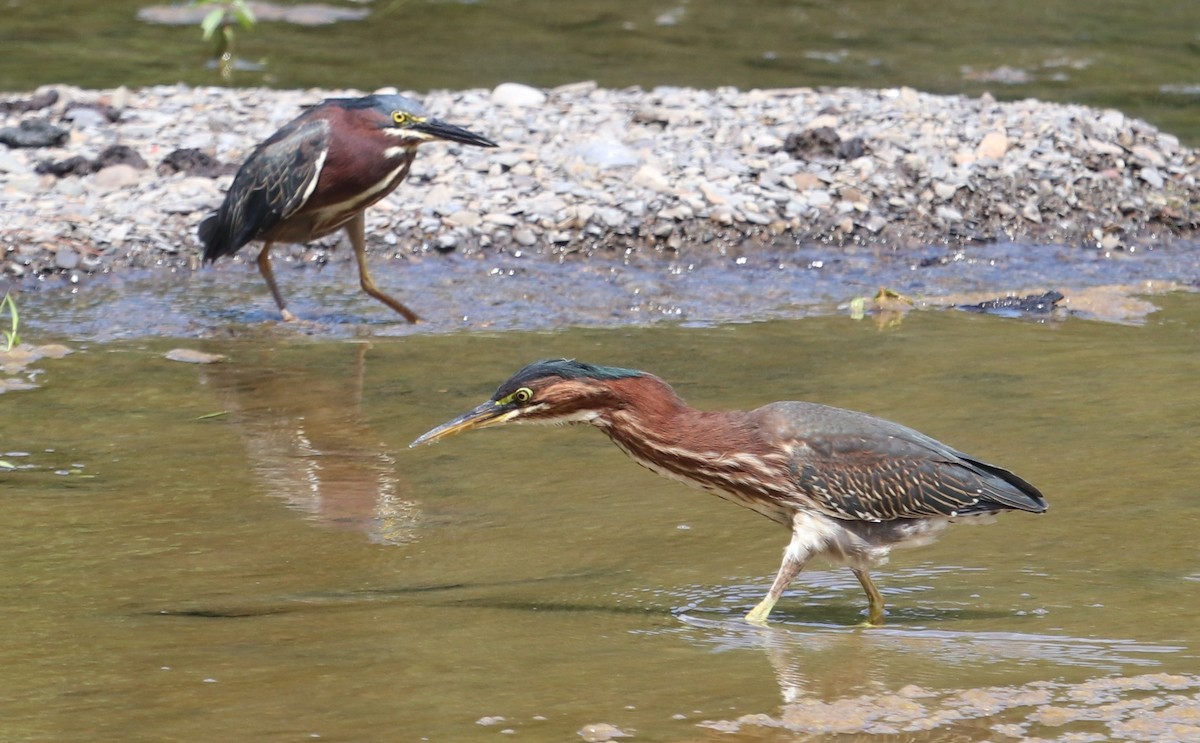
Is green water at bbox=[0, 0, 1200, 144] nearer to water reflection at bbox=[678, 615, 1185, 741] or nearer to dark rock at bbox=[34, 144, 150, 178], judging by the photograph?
dark rock at bbox=[34, 144, 150, 178]

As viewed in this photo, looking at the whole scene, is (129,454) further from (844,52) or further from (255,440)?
(844,52)

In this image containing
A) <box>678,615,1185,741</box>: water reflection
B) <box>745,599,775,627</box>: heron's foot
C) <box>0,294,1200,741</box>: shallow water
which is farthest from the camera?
<box>745,599,775,627</box>: heron's foot

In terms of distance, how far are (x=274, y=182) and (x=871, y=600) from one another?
544 centimetres

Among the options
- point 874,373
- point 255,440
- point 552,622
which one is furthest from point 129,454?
point 874,373

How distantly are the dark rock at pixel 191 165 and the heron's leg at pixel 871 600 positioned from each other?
7.49m

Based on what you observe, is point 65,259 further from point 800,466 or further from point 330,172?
point 800,466

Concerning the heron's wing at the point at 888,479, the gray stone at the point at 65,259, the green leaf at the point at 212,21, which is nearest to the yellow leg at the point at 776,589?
the heron's wing at the point at 888,479

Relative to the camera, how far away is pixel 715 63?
658 inches

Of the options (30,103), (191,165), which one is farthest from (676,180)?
(30,103)

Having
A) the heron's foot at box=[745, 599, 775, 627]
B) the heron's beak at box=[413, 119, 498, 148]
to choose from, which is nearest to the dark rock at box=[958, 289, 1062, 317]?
the heron's beak at box=[413, 119, 498, 148]

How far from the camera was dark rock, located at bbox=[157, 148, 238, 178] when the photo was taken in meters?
11.7

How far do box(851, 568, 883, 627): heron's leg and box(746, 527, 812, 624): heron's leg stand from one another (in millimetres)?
209

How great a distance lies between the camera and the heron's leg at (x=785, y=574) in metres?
5.06

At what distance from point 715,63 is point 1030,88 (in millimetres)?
3070
